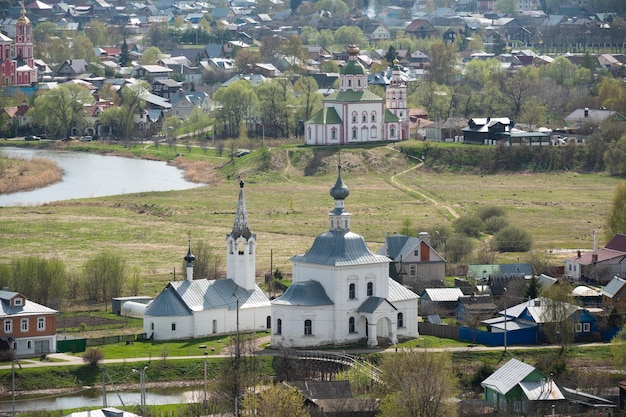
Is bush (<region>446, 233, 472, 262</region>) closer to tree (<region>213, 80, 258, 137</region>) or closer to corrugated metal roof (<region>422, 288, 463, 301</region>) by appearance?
corrugated metal roof (<region>422, 288, 463, 301</region>)

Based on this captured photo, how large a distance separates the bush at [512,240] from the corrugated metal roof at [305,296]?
1432 centimetres

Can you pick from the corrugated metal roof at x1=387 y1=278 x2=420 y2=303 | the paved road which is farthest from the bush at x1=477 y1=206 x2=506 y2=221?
the paved road

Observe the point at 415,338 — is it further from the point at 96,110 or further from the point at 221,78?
the point at 221,78

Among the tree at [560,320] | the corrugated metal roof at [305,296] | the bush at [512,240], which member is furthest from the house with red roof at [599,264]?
the corrugated metal roof at [305,296]

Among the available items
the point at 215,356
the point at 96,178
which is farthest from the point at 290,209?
the point at 215,356

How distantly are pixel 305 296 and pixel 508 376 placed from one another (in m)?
7.68

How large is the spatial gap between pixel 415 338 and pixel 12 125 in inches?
2194

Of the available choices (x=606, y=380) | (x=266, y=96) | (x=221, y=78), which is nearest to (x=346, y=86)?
(x=266, y=96)

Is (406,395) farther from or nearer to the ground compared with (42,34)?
farther from the ground

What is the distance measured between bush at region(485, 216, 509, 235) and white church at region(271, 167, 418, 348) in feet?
54.7

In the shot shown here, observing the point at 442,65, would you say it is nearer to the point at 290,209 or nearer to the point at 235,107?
the point at 235,107

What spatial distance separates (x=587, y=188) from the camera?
74.8 m

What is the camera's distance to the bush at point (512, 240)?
59.2 metres

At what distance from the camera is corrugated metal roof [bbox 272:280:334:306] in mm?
45469
